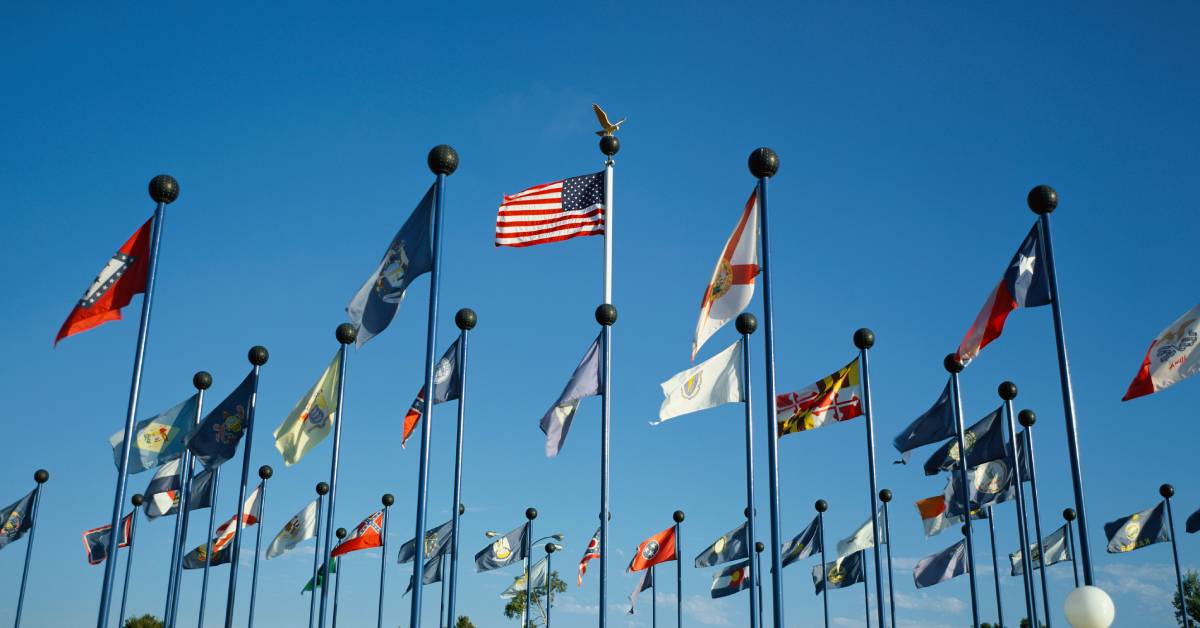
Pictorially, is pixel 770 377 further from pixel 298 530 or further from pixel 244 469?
pixel 298 530

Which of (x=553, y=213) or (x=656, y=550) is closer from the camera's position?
(x=553, y=213)

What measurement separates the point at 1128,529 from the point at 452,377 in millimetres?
25599

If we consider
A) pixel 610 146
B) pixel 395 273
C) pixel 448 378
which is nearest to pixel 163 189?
pixel 395 273

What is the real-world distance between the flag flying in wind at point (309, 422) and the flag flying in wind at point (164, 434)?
10.3 ft

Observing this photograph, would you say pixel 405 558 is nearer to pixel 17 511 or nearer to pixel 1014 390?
pixel 17 511

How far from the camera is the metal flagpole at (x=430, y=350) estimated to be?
12.9 metres

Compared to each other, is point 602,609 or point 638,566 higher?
point 638,566

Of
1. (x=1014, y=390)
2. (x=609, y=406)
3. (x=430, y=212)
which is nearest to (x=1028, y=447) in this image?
(x=1014, y=390)

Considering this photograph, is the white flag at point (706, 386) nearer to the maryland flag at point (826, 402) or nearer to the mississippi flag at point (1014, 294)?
the maryland flag at point (826, 402)

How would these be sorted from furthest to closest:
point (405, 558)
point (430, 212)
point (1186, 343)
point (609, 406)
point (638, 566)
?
point (405, 558)
point (638, 566)
point (609, 406)
point (430, 212)
point (1186, 343)

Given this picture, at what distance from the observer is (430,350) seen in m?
14.5

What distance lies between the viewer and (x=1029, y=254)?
1530 centimetres

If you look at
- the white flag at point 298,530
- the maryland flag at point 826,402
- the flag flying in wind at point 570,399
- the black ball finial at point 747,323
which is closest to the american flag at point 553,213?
the flag flying in wind at point 570,399

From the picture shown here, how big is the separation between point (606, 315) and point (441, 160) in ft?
14.5
